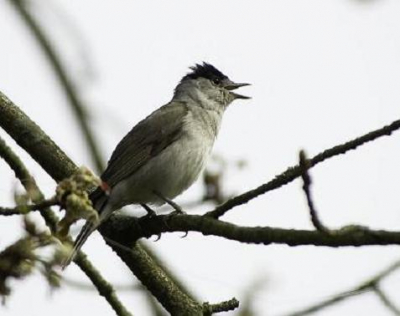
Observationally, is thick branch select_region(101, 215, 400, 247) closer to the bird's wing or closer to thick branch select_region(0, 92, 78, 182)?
thick branch select_region(0, 92, 78, 182)

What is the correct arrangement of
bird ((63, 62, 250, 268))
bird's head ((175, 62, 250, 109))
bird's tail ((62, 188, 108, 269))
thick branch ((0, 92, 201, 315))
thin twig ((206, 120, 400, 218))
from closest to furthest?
thin twig ((206, 120, 400, 218))
bird's tail ((62, 188, 108, 269))
thick branch ((0, 92, 201, 315))
bird ((63, 62, 250, 268))
bird's head ((175, 62, 250, 109))

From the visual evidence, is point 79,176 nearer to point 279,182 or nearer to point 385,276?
point 279,182

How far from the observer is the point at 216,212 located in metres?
3.54

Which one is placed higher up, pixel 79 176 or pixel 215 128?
pixel 215 128

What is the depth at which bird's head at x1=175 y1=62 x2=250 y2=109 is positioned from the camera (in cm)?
799

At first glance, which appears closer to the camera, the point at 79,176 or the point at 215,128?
the point at 79,176

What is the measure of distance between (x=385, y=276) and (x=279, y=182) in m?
0.98

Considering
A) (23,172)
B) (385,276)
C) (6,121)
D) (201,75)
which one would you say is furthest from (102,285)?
(201,75)

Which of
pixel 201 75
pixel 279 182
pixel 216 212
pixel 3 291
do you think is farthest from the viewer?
pixel 201 75

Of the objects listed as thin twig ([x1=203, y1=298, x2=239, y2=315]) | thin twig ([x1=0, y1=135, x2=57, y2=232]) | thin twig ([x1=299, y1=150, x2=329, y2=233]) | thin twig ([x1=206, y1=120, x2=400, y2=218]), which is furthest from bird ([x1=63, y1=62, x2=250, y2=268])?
thin twig ([x1=299, y1=150, x2=329, y2=233])

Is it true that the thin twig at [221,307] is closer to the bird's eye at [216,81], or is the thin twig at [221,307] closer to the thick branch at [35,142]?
the thick branch at [35,142]

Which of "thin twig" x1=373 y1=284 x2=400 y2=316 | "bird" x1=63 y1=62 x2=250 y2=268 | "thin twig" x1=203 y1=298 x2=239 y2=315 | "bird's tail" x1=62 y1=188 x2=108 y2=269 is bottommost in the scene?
"thin twig" x1=373 y1=284 x2=400 y2=316

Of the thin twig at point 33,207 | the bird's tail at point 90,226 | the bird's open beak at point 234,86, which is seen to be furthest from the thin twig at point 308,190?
the bird's open beak at point 234,86

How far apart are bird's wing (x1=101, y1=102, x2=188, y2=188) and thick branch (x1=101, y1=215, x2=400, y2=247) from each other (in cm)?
168
